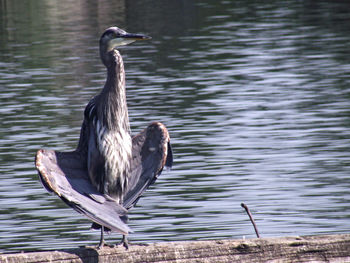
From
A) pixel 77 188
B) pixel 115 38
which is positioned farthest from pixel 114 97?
pixel 77 188

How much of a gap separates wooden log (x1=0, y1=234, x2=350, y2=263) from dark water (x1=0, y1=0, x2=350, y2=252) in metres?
3.19

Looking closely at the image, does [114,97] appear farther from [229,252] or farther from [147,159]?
[229,252]

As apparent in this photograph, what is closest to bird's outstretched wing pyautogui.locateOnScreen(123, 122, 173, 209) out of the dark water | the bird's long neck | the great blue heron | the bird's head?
the great blue heron

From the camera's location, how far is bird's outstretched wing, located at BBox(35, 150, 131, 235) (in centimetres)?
667

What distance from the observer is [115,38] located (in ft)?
24.3

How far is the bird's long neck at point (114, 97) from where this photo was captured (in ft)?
24.2

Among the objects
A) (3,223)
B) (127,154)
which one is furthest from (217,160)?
(127,154)

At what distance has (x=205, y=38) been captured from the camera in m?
30.0

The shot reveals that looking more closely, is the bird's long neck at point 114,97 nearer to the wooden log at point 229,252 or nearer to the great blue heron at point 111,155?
the great blue heron at point 111,155

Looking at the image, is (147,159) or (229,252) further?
(147,159)

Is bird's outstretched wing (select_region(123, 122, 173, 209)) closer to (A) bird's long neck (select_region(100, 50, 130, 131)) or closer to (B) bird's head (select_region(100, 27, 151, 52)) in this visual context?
(A) bird's long neck (select_region(100, 50, 130, 131))

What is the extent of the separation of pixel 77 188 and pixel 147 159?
2.23ft

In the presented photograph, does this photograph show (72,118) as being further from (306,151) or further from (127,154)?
(127,154)

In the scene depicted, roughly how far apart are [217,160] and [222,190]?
5.56 feet
